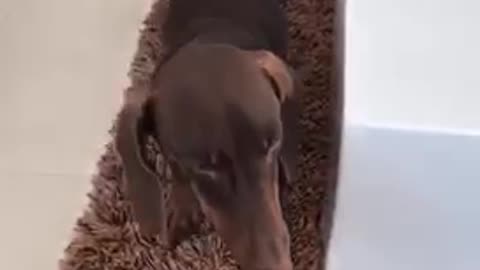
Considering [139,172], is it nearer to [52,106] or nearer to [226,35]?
[226,35]

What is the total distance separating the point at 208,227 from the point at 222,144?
231 mm

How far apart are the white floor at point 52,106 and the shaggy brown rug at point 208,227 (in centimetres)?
4

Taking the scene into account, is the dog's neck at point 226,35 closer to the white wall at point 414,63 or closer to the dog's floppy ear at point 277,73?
the dog's floppy ear at point 277,73

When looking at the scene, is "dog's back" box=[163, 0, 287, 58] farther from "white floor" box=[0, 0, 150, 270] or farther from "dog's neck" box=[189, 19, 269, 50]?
"white floor" box=[0, 0, 150, 270]

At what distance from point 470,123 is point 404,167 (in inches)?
3.5

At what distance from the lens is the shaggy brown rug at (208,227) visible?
4.92ft

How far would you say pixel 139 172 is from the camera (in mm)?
1404

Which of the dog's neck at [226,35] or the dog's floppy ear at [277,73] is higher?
the dog's neck at [226,35]

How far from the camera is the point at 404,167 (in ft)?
3.84

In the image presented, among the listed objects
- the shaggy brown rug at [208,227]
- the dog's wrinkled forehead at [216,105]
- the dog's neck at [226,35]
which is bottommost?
the shaggy brown rug at [208,227]

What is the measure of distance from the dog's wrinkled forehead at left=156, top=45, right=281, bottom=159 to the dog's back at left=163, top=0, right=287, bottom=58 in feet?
0.55

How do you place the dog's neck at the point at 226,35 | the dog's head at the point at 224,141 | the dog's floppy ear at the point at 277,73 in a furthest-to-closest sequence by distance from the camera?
1. the dog's neck at the point at 226,35
2. the dog's floppy ear at the point at 277,73
3. the dog's head at the point at 224,141

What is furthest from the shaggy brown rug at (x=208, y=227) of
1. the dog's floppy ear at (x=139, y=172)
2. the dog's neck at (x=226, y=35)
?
the dog's neck at (x=226, y=35)

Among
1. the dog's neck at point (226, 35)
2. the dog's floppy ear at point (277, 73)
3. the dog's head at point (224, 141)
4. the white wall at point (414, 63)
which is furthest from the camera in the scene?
the dog's neck at point (226, 35)
